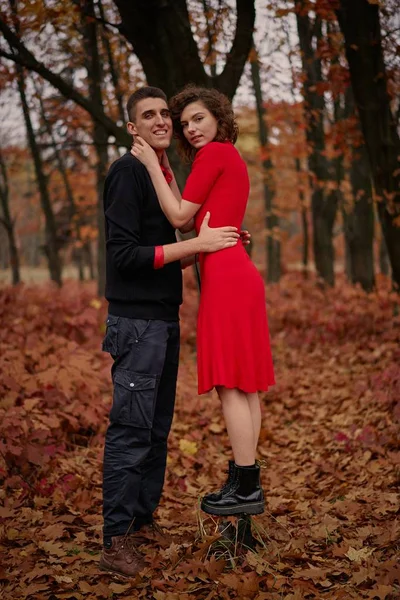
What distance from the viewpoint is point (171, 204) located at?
11.6ft

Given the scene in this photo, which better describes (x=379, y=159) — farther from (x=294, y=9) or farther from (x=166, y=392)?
(x=166, y=392)

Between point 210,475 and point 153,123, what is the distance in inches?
124

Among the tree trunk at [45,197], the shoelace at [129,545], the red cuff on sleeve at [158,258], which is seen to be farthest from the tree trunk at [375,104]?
the tree trunk at [45,197]

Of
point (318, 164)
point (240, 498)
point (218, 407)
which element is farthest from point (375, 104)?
point (318, 164)

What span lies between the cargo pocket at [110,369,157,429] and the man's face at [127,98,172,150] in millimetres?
1422

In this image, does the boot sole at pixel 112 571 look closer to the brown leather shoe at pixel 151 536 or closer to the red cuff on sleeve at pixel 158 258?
the brown leather shoe at pixel 151 536

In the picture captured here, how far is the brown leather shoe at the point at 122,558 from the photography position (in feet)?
11.5

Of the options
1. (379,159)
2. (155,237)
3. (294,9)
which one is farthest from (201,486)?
(294,9)

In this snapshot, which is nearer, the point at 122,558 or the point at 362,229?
the point at 122,558

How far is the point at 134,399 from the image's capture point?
11.7 feet

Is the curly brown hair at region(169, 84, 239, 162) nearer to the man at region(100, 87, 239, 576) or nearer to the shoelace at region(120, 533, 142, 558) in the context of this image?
the man at region(100, 87, 239, 576)

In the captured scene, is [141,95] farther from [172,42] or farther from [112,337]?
[172,42]

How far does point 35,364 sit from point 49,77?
3540mm

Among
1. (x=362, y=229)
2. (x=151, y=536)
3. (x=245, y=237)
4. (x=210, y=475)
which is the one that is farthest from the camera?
(x=362, y=229)
